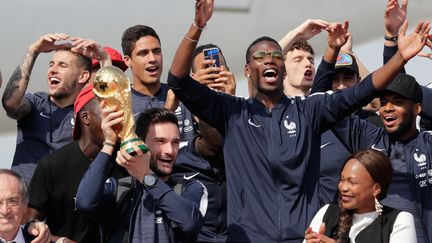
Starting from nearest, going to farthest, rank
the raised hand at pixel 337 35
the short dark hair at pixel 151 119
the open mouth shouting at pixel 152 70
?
the short dark hair at pixel 151 119 → the raised hand at pixel 337 35 → the open mouth shouting at pixel 152 70

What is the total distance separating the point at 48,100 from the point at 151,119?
1.51 meters

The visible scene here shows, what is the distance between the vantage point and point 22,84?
21.1ft

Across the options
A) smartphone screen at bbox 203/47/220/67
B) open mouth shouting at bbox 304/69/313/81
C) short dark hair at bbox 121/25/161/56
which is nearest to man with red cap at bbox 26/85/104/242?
smartphone screen at bbox 203/47/220/67

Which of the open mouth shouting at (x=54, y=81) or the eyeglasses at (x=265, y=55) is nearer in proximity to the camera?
the eyeglasses at (x=265, y=55)

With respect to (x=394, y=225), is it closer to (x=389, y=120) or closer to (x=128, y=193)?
(x=389, y=120)

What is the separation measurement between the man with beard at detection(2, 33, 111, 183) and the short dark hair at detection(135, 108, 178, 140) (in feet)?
4.02

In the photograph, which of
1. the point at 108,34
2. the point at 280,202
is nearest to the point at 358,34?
the point at 108,34

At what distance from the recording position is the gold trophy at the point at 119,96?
4953 mm

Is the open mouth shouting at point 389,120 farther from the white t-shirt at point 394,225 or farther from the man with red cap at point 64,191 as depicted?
the man with red cap at point 64,191

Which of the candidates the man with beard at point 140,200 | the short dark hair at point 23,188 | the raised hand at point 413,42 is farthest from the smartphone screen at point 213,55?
the short dark hair at point 23,188

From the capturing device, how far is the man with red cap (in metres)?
5.48

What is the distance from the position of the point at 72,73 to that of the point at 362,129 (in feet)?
5.76

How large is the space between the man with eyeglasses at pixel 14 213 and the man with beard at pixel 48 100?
129cm

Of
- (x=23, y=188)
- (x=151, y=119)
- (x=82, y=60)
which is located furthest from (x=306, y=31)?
(x=23, y=188)
